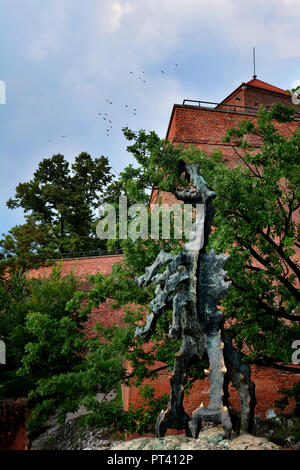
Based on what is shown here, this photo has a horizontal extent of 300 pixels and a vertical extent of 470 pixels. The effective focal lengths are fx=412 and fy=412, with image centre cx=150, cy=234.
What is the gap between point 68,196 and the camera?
3397 centimetres

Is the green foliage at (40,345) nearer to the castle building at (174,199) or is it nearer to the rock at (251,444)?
the castle building at (174,199)

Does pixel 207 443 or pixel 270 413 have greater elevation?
pixel 207 443

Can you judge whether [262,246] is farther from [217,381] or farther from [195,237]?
[217,381]

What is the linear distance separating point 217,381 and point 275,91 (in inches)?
1155

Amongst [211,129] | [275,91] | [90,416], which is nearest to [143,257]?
[90,416]

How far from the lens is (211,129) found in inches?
733

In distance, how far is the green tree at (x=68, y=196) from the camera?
3167 cm

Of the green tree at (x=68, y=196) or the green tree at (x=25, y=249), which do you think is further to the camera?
the green tree at (x=68, y=196)

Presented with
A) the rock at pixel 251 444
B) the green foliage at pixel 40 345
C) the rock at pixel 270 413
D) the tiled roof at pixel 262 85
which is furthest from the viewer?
the tiled roof at pixel 262 85

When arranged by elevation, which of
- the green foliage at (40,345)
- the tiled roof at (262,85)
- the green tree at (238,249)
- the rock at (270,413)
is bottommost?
the rock at (270,413)

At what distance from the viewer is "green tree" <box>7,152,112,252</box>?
31.7 meters

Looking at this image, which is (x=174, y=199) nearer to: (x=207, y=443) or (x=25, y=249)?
(x=25, y=249)

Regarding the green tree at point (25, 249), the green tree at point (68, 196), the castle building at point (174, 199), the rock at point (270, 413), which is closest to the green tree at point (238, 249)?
the castle building at point (174, 199)

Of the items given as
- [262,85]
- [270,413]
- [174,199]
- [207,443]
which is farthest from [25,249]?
[262,85]
